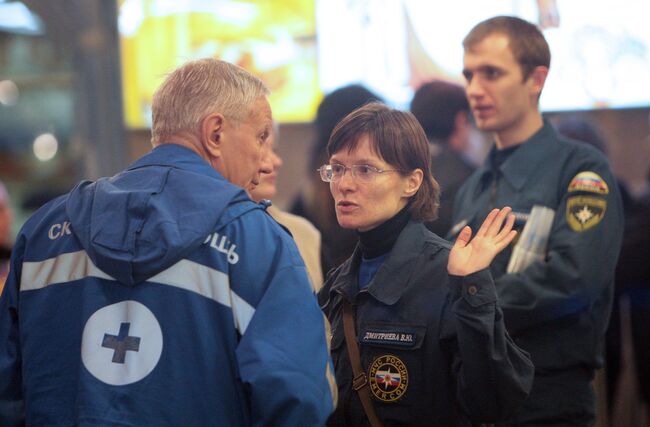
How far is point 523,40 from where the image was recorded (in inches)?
97.2

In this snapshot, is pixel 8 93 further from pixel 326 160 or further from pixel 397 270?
pixel 397 270

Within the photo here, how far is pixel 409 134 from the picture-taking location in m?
1.89

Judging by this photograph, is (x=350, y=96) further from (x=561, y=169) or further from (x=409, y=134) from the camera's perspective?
(x=409, y=134)

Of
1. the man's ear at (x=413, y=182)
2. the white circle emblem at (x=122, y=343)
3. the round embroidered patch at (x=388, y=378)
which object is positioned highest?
the man's ear at (x=413, y=182)

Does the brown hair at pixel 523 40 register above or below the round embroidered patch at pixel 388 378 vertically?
above

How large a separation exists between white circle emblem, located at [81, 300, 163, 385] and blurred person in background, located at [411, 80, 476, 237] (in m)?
1.40

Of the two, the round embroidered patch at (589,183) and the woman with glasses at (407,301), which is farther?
the round embroidered patch at (589,183)

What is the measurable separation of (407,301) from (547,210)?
0.68 meters

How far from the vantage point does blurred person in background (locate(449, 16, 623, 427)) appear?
2225mm

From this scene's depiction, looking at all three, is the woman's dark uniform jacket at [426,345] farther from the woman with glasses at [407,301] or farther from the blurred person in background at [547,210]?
the blurred person in background at [547,210]

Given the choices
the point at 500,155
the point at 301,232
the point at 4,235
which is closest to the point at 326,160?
the point at 301,232

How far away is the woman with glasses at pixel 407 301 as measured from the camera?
170cm

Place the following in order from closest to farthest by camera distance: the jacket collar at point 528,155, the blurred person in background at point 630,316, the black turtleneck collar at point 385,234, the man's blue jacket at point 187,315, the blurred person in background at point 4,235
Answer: the man's blue jacket at point 187,315
the black turtleneck collar at point 385,234
the jacket collar at point 528,155
the blurred person in background at point 630,316
the blurred person in background at point 4,235

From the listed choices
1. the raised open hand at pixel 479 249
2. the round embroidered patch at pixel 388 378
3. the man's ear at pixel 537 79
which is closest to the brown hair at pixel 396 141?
the raised open hand at pixel 479 249
